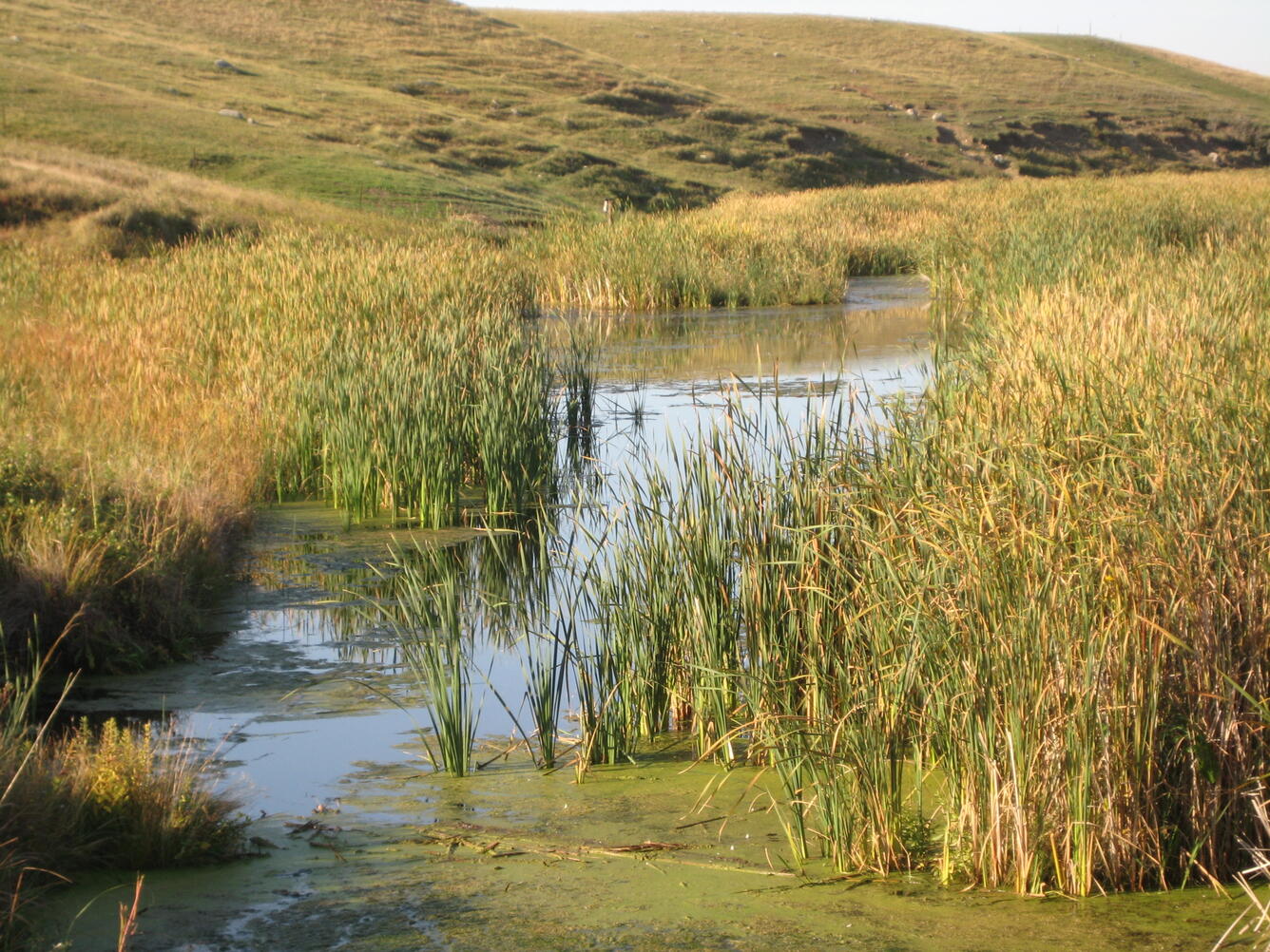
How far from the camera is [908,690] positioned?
344 centimetres

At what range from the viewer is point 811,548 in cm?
395

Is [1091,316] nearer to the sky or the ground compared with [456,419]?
nearer to the sky

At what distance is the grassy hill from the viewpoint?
2827 centimetres

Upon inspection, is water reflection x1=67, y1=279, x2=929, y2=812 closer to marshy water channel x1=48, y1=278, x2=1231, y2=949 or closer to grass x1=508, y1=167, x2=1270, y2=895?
marshy water channel x1=48, y1=278, x2=1231, y2=949

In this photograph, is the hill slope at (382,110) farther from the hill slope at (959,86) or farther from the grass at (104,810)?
the grass at (104,810)

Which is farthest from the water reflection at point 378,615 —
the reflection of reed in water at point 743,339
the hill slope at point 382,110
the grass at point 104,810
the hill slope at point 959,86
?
the hill slope at point 959,86

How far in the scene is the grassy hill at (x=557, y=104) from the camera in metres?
28.3

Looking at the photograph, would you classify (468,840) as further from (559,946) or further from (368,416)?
(368,416)

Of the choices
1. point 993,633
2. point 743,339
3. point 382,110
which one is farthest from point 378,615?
point 382,110

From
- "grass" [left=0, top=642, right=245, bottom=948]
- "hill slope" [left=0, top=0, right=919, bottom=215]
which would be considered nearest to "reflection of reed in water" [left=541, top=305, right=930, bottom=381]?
"grass" [left=0, top=642, right=245, bottom=948]

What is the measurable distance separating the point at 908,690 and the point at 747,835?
615mm

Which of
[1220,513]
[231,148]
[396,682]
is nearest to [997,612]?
[1220,513]

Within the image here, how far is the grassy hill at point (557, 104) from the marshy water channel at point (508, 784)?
655 inches

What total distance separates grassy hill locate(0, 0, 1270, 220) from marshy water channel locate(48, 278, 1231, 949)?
54.6ft
